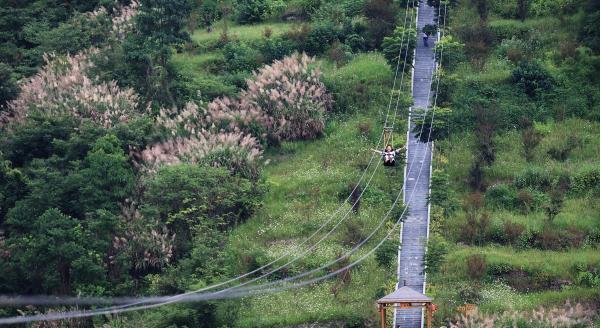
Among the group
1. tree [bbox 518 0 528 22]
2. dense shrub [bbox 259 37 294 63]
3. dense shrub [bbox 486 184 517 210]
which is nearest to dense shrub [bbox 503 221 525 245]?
dense shrub [bbox 486 184 517 210]

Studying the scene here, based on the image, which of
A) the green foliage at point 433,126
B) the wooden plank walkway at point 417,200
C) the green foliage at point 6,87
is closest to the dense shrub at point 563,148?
the green foliage at point 433,126

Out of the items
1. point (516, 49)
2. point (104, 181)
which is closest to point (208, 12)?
point (516, 49)

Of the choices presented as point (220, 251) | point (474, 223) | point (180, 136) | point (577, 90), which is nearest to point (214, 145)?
point (180, 136)

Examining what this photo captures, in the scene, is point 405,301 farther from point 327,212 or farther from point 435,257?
point 327,212

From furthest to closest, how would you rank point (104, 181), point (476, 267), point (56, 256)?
point (104, 181), point (56, 256), point (476, 267)

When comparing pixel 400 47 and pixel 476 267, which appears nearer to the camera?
pixel 476 267

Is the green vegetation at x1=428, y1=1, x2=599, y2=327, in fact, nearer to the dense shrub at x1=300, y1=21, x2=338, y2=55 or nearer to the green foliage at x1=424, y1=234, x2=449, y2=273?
the green foliage at x1=424, y1=234, x2=449, y2=273

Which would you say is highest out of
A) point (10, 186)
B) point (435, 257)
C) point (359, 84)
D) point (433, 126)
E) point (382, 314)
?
point (359, 84)
